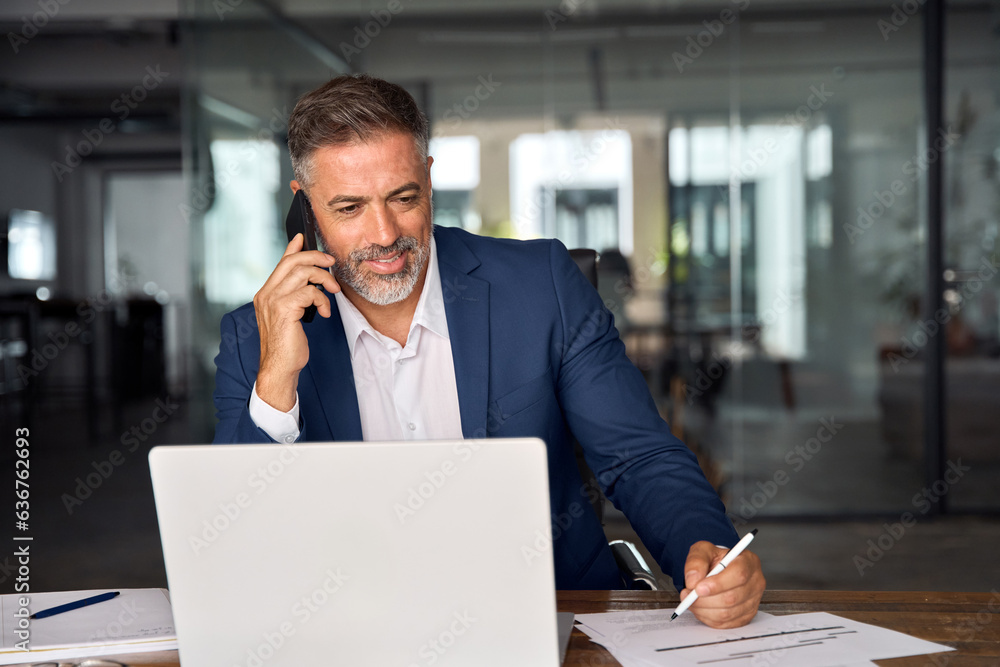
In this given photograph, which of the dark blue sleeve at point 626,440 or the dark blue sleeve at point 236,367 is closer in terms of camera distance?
the dark blue sleeve at point 626,440

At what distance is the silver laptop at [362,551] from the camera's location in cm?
73

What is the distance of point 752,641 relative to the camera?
90cm

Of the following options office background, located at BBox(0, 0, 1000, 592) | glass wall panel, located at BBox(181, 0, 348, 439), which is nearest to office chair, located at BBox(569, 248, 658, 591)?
office background, located at BBox(0, 0, 1000, 592)

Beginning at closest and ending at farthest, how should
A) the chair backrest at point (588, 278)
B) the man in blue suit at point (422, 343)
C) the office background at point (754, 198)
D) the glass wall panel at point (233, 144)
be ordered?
the man in blue suit at point (422, 343)
the chair backrest at point (588, 278)
the glass wall panel at point (233, 144)
the office background at point (754, 198)

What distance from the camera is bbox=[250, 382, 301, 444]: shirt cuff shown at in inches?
49.6

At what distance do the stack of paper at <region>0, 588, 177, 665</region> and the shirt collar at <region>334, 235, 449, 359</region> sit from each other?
1.90 feet

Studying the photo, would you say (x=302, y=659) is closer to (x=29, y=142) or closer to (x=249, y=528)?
(x=249, y=528)

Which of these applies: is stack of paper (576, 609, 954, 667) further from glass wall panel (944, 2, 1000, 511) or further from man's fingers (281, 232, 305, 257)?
glass wall panel (944, 2, 1000, 511)

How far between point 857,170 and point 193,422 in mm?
3742

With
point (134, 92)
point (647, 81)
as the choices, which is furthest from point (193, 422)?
point (134, 92)

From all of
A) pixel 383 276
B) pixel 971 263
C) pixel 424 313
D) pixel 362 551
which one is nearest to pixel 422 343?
pixel 424 313


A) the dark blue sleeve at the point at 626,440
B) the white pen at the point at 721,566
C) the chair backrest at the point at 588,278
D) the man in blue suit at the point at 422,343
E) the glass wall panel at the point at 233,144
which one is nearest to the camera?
the white pen at the point at 721,566

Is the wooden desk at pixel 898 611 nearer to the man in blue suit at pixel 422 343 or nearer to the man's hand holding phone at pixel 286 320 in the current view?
the man in blue suit at pixel 422 343

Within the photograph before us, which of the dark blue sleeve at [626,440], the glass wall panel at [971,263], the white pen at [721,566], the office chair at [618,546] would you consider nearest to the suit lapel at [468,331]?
the dark blue sleeve at [626,440]
